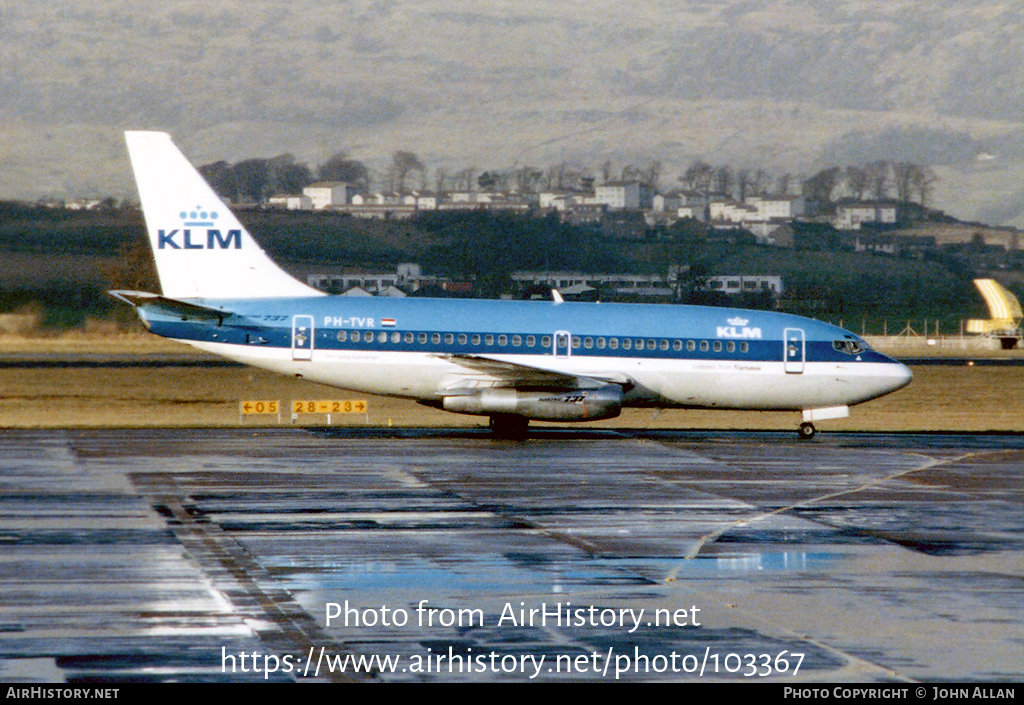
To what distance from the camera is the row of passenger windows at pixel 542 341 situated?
36.6m

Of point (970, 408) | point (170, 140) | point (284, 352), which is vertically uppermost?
point (170, 140)

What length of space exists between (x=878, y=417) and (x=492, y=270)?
2204 cm

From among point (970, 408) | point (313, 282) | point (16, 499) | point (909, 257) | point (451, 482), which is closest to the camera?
point (16, 499)

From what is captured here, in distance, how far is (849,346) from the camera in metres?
38.3

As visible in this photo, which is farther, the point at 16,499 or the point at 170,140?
the point at 170,140

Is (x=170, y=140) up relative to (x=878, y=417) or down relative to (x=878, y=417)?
up

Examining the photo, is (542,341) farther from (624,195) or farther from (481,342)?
(624,195)

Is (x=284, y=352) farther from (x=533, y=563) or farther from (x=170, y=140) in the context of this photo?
(x=533, y=563)

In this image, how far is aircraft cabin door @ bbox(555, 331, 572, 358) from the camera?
36.9m

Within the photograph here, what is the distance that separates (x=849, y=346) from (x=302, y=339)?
51.9ft

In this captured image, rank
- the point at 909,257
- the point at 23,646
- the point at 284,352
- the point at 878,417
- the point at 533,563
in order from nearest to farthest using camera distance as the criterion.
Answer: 1. the point at 23,646
2. the point at 533,563
3. the point at 284,352
4. the point at 878,417
5. the point at 909,257

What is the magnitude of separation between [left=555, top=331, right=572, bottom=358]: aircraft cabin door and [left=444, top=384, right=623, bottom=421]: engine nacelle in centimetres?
145

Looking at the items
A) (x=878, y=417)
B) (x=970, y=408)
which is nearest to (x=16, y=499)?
(x=878, y=417)
